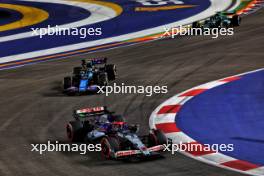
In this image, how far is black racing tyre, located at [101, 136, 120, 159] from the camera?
1374cm

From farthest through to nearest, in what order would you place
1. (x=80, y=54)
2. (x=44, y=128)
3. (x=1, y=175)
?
(x=80, y=54)
(x=44, y=128)
(x=1, y=175)

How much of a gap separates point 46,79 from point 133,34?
853 centimetres

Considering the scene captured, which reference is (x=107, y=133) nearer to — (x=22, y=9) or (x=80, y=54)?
(x=80, y=54)

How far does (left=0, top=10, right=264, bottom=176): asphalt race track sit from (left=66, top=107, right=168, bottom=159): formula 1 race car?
0.72 feet

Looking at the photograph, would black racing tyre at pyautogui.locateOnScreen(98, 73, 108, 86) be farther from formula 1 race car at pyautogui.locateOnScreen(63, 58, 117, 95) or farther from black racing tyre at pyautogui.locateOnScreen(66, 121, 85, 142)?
black racing tyre at pyautogui.locateOnScreen(66, 121, 85, 142)

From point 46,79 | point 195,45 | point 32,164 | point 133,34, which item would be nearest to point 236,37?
point 195,45

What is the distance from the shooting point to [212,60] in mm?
24766

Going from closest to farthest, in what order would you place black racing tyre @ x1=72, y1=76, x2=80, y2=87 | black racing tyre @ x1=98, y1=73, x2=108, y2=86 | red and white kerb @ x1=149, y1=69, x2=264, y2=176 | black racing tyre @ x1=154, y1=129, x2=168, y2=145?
red and white kerb @ x1=149, y1=69, x2=264, y2=176 → black racing tyre @ x1=154, y1=129, x2=168, y2=145 → black racing tyre @ x1=72, y1=76, x2=80, y2=87 → black racing tyre @ x1=98, y1=73, x2=108, y2=86

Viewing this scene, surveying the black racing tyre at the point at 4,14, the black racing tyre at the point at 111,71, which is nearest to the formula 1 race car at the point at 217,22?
the black racing tyre at the point at 111,71

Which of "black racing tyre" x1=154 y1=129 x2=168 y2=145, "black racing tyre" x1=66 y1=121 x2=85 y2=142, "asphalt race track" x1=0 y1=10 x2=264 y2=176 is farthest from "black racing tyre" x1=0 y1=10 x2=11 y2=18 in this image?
"black racing tyre" x1=154 y1=129 x2=168 y2=145

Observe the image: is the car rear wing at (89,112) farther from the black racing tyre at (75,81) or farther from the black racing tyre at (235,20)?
the black racing tyre at (235,20)

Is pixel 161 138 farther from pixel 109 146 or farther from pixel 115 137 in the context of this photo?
pixel 109 146

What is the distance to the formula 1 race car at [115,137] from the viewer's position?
1371cm

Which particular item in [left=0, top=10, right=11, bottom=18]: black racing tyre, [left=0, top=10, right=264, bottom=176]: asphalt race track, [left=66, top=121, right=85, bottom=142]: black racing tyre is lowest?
[left=0, top=10, right=11, bottom=18]: black racing tyre
